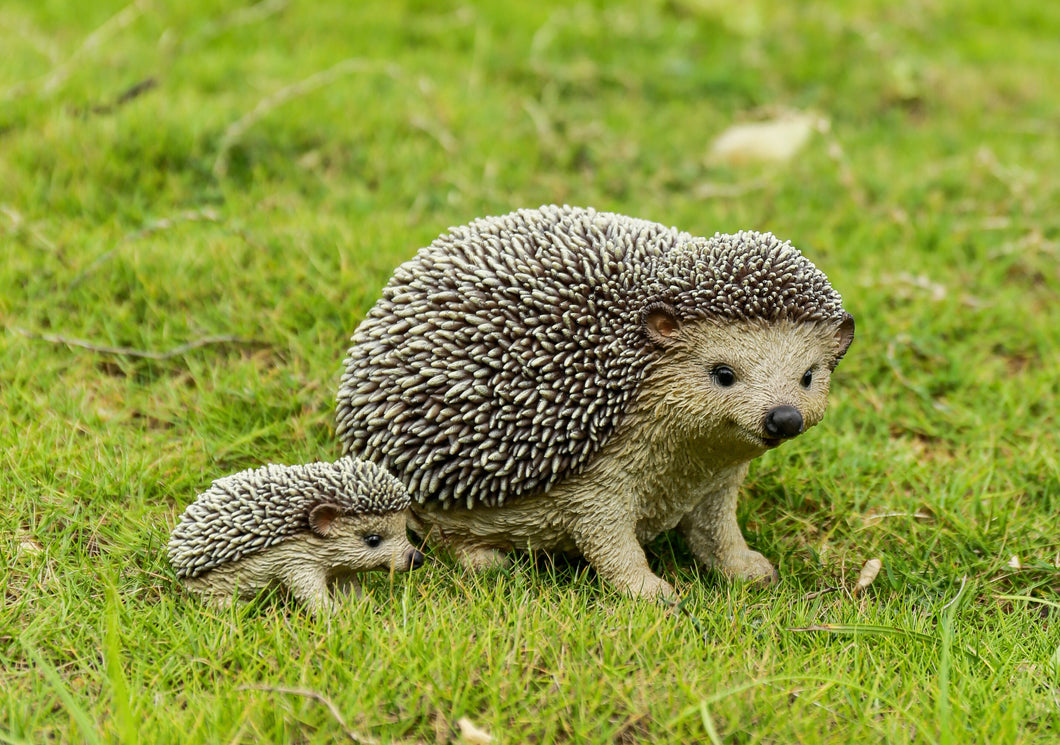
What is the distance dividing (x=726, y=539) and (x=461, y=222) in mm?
3199

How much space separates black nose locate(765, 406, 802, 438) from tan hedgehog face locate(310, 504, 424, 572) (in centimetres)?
146

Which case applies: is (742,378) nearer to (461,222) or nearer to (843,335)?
(843,335)

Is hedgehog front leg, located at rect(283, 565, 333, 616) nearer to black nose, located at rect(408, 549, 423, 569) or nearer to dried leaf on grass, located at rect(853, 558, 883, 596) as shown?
black nose, located at rect(408, 549, 423, 569)

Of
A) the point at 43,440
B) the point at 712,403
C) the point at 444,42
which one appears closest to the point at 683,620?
the point at 712,403

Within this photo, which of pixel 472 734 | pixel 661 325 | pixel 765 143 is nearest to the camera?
pixel 472 734

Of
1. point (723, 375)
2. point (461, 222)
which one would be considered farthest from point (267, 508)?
point (461, 222)

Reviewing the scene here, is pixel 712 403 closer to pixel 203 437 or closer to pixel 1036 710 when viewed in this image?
pixel 1036 710

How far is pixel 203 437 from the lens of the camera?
5117 mm

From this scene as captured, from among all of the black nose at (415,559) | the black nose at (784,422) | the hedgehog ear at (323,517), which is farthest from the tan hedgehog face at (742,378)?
the hedgehog ear at (323,517)

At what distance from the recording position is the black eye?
3.90 meters

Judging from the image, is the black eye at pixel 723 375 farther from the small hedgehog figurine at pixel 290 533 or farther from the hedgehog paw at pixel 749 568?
the small hedgehog figurine at pixel 290 533

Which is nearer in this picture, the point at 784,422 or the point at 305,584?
the point at 784,422

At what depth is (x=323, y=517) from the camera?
3.96 metres

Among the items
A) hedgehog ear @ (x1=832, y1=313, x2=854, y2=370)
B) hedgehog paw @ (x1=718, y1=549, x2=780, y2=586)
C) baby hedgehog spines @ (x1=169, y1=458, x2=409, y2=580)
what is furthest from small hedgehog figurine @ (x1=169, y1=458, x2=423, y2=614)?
hedgehog ear @ (x1=832, y1=313, x2=854, y2=370)
